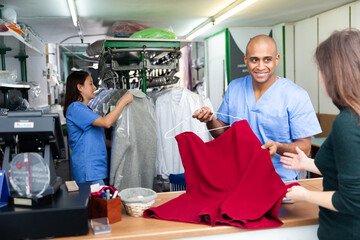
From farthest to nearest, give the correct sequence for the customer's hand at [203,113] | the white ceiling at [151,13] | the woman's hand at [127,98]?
1. the white ceiling at [151,13]
2. the woman's hand at [127,98]
3. the customer's hand at [203,113]

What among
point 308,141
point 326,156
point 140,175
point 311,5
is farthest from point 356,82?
point 311,5

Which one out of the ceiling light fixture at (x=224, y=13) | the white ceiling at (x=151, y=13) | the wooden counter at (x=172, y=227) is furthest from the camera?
the ceiling light fixture at (x=224, y=13)

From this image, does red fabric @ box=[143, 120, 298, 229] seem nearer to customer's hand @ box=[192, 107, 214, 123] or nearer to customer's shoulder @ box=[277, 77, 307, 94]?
customer's hand @ box=[192, 107, 214, 123]

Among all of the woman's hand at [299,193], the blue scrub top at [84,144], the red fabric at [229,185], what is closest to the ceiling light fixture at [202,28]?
the blue scrub top at [84,144]

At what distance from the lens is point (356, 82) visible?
1.14m

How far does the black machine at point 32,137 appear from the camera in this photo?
1.46m

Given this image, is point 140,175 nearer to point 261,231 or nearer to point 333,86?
point 261,231

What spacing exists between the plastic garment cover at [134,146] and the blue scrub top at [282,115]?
1092 millimetres

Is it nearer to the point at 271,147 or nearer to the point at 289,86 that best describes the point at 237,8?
the point at 289,86

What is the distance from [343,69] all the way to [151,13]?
480 centimetres

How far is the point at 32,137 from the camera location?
1527 mm

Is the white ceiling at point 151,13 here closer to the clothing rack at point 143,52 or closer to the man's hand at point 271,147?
the clothing rack at point 143,52

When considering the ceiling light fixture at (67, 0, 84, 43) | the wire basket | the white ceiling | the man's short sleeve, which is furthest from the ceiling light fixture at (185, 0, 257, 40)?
the wire basket

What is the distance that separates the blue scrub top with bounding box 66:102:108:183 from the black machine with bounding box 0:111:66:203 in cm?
113
